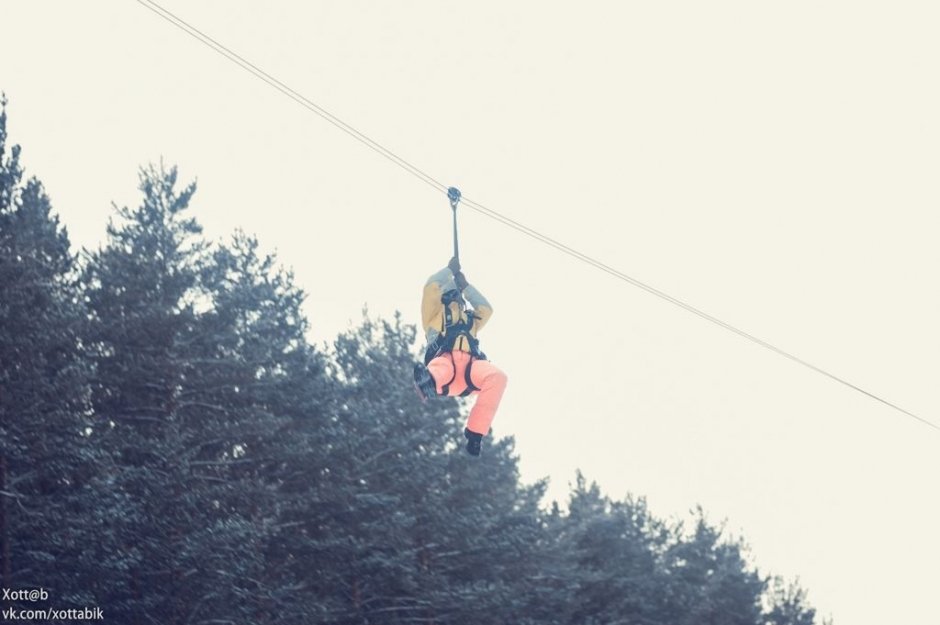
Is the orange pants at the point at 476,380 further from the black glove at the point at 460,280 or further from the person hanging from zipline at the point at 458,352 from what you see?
the black glove at the point at 460,280

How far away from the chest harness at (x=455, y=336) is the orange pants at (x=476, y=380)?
0.04 metres

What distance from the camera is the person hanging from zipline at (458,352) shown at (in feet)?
34.8

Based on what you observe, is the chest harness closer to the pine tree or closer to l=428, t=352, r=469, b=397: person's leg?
l=428, t=352, r=469, b=397: person's leg

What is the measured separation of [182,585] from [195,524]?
3.63 feet

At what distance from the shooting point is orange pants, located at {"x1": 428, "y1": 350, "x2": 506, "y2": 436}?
416 inches

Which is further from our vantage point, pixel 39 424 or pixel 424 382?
pixel 39 424

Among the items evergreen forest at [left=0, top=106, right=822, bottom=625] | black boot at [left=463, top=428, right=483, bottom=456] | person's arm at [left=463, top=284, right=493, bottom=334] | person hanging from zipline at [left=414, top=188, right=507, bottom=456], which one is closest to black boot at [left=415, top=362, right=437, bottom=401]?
person hanging from zipline at [left=414, top=188, right=507, bottom=456]

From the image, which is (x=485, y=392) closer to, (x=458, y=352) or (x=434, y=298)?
(x=458, y=352)

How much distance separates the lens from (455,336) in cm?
1084

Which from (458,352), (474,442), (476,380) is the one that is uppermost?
(458,352)

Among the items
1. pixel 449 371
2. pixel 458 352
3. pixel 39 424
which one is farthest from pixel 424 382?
Result: pixel 39 424

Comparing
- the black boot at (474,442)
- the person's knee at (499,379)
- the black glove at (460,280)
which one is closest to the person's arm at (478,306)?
the black glove at (460,280)

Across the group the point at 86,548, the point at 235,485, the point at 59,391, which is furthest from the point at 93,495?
the point at 235,485

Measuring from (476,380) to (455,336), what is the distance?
52 cm
